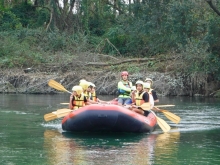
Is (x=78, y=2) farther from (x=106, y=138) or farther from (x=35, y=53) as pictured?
(x=106, y=138)

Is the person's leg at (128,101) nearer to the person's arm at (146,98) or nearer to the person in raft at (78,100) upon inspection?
the person's arm at (146,98)

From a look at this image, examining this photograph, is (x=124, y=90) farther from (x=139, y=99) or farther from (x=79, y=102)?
(x=79, y=102)

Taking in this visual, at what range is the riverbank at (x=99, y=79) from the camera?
25.7 meters

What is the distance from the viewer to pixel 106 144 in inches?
467

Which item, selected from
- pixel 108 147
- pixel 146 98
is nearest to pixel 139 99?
pixel 146 98

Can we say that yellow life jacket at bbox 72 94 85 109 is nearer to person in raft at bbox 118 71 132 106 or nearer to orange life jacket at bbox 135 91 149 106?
orange life jacket at bbox 135 91 149 106

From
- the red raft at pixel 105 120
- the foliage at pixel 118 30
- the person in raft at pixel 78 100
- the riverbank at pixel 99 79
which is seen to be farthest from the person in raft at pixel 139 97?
the riverbank at pixel 99 79

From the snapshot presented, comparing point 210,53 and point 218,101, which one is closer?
point 218,101

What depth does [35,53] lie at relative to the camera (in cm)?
2969

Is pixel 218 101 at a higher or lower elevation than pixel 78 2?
lower

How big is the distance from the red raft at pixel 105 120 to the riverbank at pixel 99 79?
12448mm

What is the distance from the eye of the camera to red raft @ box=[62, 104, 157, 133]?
492 inches

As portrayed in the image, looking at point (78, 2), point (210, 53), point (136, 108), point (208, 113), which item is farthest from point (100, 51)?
point (136, 108)

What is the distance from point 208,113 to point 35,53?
13.6 metres
